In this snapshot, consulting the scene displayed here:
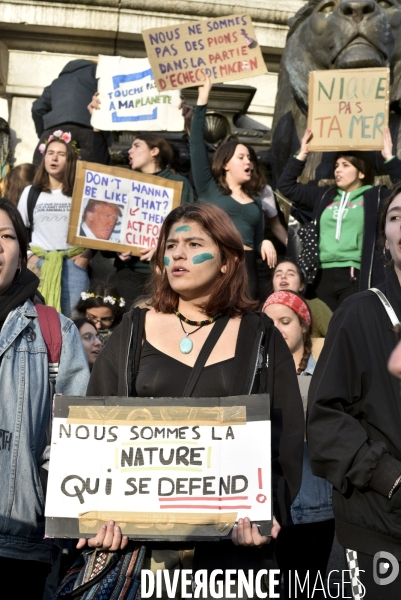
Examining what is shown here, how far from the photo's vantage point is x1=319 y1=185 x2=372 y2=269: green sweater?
7.26 metres

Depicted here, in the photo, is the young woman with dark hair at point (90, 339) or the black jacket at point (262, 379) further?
the young woman with dark hair at point (90, 339)

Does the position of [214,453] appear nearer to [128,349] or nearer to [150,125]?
[128,349]

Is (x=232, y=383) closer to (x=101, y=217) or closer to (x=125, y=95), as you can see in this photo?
(x=101, y=217)

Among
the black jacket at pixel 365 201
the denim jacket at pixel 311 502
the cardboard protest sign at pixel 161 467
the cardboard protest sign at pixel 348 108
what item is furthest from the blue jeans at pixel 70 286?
the cardboard protest sign at pixel 161 467

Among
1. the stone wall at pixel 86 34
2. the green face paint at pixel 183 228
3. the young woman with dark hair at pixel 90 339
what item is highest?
the stone wall at pixel 86 34

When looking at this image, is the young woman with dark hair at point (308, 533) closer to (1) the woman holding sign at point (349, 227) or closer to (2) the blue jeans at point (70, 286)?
(1) the woman holding sign at point (349, 227)

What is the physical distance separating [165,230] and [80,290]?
11.8 feet

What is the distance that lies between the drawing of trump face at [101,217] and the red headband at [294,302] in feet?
7.87

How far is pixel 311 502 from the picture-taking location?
476 cm

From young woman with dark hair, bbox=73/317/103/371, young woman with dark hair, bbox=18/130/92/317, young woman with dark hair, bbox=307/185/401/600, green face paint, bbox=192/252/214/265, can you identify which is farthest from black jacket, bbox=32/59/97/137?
young woman with dark hair, bbox=307/185/401/600

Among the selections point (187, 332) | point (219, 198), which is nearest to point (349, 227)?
point (219, 198)

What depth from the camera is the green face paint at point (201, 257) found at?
3.85 metres

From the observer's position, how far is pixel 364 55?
8.41 meters

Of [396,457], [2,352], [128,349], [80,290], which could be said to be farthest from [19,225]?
[80,290]
